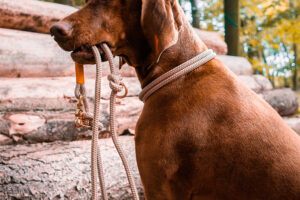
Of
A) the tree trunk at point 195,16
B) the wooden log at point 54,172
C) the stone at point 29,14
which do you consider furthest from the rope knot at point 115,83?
the tree trunk at point 195,16

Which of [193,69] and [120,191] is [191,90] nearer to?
[193,69]

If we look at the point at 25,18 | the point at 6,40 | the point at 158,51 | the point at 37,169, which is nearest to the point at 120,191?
the point at 37,169

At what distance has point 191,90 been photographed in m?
1.55

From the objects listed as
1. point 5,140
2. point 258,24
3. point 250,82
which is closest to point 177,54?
point 5,140

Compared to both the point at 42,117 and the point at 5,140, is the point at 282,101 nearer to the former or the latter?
the point at 42,117

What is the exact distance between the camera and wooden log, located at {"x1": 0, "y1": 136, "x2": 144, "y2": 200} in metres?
1.87

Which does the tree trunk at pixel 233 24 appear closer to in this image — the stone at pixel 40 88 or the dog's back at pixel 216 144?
the stone at pixel 40 88

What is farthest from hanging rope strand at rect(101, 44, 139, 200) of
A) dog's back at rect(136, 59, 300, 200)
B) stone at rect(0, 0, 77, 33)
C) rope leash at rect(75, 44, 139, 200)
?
stone at rect(0, 0, 77, 33)

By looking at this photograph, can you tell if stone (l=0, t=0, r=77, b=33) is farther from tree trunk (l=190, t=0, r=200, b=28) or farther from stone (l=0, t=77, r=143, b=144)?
tree trunk (l=190, t=0, r=200, b=28)

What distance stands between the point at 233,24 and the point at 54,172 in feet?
17.5

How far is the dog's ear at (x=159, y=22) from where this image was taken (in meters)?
1.36

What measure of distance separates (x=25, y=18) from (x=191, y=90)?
249 cm

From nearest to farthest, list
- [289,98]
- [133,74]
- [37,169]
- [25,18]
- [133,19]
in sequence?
[133,19]
[37,169]
[25,18]
[133,74]
[289,98]

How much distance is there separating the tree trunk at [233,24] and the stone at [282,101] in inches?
52.6
